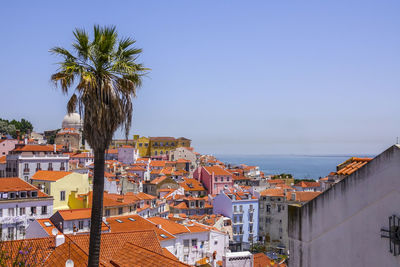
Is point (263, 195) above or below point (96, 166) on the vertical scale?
below

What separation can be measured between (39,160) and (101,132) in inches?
2147

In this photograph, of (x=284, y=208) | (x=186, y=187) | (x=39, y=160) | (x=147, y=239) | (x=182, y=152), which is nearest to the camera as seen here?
(x=147, y=239)

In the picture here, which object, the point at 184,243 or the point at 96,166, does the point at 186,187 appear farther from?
the point at 96,166

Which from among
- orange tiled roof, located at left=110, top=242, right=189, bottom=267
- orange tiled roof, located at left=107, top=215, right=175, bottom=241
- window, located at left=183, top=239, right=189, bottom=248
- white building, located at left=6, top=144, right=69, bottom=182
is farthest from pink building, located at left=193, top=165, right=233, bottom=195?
orange tiled roof, located at left=110, top=242, right=189, bottom=267

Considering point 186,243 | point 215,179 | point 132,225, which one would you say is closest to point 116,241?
point 132,225

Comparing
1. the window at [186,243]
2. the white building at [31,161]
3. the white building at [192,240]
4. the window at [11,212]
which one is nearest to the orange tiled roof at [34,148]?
the white building at [31,161]

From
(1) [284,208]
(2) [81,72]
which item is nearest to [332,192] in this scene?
(2) [81,72]

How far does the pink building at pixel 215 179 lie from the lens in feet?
310

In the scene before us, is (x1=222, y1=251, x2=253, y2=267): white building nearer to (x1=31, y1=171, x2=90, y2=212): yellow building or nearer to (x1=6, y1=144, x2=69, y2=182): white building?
(x1=31, y1=171, x2=90, y2=212): yellow building

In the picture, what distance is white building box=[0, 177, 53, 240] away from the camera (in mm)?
42219

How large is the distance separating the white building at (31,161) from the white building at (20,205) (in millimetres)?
15382

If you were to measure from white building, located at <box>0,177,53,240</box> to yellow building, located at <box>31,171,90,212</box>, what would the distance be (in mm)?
3523

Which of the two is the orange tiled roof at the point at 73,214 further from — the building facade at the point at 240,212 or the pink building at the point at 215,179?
the pink building at the point at 215,179

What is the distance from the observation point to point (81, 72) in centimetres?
1208
